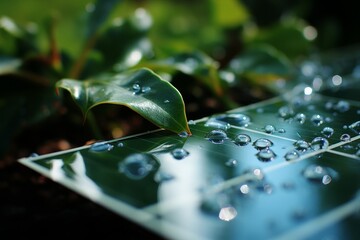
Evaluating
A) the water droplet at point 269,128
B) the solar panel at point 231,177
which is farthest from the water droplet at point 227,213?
the water droplet at point 269,128

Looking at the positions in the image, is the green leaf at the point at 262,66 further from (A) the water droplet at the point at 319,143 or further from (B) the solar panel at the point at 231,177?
(A) the water droplet at the point at 319,143

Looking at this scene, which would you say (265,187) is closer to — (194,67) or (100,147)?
(100,147)

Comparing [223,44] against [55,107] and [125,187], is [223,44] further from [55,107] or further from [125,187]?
[125,187]

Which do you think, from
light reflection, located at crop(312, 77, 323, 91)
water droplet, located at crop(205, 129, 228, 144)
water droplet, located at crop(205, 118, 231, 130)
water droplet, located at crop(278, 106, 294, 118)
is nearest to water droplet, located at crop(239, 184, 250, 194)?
water droplet, located at crop(205, 129, 228, 144)

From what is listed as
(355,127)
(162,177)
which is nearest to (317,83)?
(355,127)

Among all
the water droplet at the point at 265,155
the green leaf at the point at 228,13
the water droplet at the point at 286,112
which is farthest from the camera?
the green leaf at the point at 228,13

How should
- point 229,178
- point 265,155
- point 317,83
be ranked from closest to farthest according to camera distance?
point 229,178 < point 265,155 < point 317,83
